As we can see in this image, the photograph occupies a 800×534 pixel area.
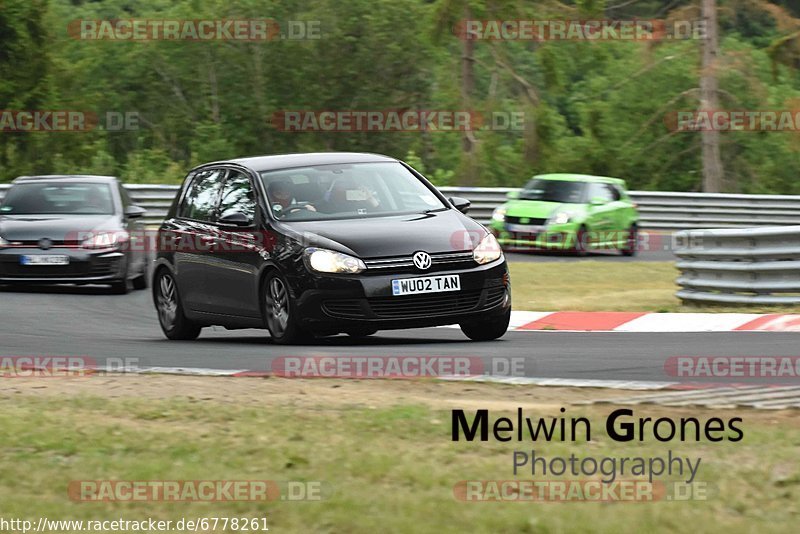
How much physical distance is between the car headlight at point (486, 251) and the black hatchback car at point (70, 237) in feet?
25.7

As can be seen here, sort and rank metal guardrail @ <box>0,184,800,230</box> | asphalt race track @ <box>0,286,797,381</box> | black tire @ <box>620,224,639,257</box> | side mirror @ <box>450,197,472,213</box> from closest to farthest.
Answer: asphalt race track @ <box>0,286,797,381</box> < side mirror @ <box>450,197,472,213</box> < black tire @ <box>620,224,639,257</box> < metal guardrail @ <box>0,184,800,230</box>

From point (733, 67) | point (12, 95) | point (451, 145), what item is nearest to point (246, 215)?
point (733, 67)

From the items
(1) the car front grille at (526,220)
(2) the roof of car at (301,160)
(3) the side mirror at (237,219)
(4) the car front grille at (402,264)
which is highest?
(2) the roof of car at (301,160)

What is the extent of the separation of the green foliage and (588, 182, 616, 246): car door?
950 centimetres

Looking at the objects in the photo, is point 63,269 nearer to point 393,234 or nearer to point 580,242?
point 393,234

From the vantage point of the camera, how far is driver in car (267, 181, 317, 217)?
12.2 m

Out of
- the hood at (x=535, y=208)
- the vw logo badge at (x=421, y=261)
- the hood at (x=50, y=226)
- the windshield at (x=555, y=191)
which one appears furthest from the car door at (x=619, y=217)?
the vw logo badge at (x=421, y=261)

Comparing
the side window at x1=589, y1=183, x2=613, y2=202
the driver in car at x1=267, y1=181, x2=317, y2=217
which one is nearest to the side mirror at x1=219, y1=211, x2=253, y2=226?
the driver in car at x1=267, y1=181, x2=317, y2=217

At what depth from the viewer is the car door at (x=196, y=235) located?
42.7 feet

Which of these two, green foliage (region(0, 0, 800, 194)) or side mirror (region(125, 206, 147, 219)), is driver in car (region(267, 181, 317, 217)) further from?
green foliage (region(0, 0, 800, 194))

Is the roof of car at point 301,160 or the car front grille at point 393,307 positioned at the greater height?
the roof of car at point 301,160

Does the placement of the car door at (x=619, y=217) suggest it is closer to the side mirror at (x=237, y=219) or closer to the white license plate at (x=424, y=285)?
the side mirror at (x=237, y=219)

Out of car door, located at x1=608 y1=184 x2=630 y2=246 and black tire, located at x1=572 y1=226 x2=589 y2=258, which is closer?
black tire, located at x1=572 y1=226 x2=589 y2=258

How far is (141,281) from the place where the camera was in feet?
64.2
